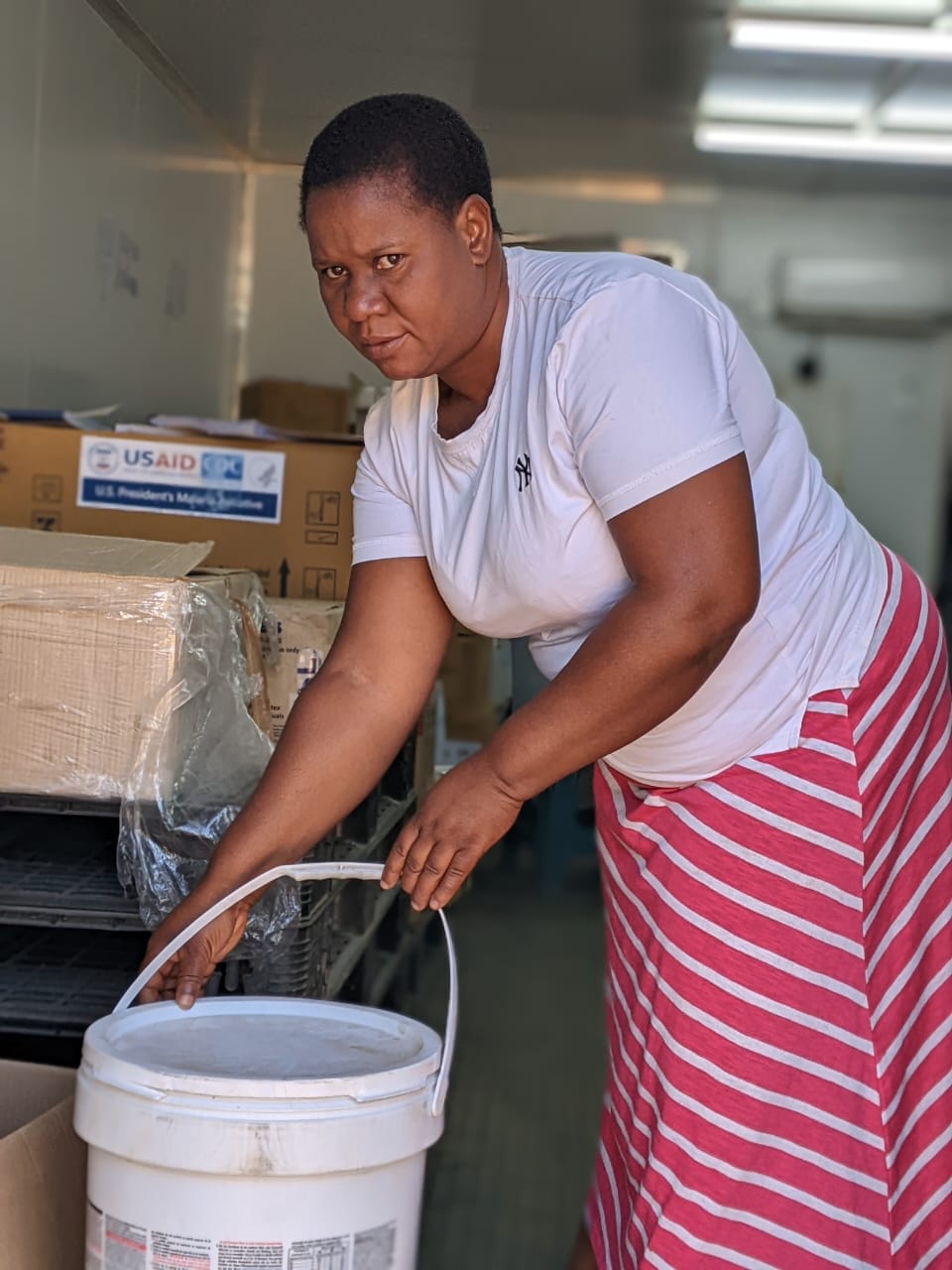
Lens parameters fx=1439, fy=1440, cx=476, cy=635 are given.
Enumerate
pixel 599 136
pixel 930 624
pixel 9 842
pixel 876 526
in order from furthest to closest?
pixel 876 526, pixel 599 136, pixel 9 842, pixel 930 624

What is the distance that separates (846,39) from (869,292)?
65.2 inches

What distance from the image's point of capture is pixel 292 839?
1.42 metres

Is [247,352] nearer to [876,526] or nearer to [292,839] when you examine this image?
[292,839]

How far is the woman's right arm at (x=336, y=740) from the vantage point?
138 cm

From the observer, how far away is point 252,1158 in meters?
1.10

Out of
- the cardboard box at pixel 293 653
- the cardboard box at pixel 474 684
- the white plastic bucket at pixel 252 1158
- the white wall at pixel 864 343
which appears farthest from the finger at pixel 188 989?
the white wall at pixel 864 343

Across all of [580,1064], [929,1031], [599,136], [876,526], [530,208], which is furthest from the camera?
[876,526]

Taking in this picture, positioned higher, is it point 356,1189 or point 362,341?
point 362,341

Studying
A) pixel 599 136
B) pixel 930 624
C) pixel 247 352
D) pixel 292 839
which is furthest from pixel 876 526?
pixel 292 839

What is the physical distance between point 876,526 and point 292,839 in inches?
143

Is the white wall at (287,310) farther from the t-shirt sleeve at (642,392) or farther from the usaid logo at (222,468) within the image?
the t-shirt sleeve at (642,392)

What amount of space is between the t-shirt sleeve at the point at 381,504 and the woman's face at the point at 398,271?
0.69 feet

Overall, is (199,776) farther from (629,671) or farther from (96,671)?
(629,671)

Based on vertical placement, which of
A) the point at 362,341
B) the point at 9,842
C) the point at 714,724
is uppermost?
the point at 362,341
